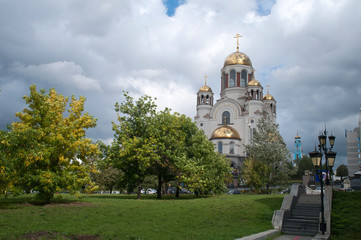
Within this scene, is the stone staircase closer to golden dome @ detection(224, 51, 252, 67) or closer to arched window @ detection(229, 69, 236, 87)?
arched window @ detection(229, 69, 236, 87)

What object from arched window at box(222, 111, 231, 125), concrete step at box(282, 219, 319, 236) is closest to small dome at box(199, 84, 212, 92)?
arched window at box(222, 111, 231, 125)

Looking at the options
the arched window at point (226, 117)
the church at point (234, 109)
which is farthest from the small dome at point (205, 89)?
the arched window at point (226, 117)

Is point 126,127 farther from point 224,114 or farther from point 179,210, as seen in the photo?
point 224,114

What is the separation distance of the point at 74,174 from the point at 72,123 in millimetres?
2479

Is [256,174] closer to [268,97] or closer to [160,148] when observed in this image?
[160,148]

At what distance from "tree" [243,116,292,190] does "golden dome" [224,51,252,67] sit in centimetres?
3207

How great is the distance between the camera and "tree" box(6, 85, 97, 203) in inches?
551

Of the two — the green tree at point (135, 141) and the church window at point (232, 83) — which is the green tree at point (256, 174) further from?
the church window at point (232, 83)

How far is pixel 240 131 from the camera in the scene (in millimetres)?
62312

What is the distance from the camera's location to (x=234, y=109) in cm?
6391

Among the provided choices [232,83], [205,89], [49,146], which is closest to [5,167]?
[49,146]

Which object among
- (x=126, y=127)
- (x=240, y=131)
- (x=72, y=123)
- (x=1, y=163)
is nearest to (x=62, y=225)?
(x=1, y=163)

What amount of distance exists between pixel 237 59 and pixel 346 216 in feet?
190

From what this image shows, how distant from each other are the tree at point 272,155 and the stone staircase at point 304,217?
17.8 metres
